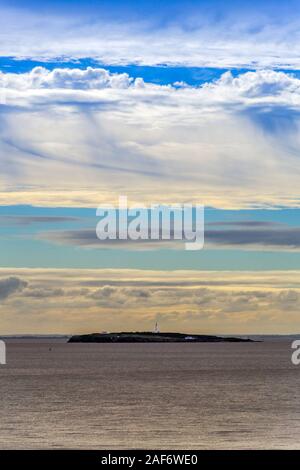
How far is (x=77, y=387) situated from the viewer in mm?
145375

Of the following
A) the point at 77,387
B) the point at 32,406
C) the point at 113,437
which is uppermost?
the point at 77,387

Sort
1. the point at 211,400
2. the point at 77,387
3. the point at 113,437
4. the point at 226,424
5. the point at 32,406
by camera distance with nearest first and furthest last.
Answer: the point at 113,437, the point at 226,424, the point at 32,406, the point at 211,400, the point at 77,387

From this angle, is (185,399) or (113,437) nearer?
(113,437)
